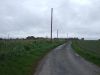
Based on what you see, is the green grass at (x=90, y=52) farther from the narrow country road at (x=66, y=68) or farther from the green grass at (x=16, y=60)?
the green grass at (x=16, y=60)

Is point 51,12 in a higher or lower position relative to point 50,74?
higher

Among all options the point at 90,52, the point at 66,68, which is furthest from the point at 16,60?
the point at 90,52

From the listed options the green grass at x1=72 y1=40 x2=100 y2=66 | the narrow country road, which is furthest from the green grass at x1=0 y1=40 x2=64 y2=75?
the green grass at x1=72 y1=40 x2=100 y2=66

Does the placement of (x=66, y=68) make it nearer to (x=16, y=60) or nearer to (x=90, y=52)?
(x=16, y=60)

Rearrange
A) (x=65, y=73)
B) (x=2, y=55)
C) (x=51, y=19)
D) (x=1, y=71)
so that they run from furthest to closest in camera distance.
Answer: (x=51, y=19)
(x=2, y=55)
(x=65, y=73)
(x=1, y=71)

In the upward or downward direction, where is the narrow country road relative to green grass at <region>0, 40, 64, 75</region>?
downward

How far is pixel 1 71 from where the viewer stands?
14.7 metres

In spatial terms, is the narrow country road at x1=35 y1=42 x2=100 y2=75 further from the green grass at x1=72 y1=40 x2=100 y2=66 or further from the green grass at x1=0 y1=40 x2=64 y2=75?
the green grass at x1=72 y1=40 x2=100 y2=66

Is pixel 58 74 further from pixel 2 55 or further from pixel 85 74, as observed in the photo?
pixel 2 55

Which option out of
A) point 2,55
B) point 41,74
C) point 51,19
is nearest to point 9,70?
point 41,74

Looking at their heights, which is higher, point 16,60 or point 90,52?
point 16,60

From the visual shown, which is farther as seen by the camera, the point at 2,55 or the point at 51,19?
the point at 51,19

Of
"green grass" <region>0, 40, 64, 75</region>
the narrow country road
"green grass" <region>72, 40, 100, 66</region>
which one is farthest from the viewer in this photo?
"green grass" <region>72, 40, 100, 66</region>

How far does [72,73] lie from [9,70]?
372 cm
